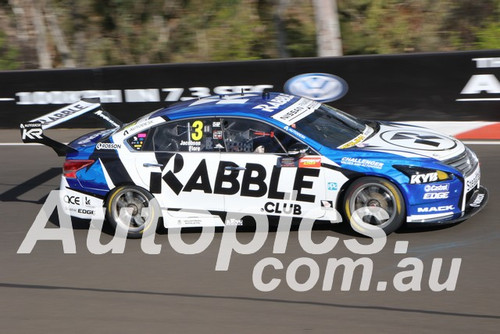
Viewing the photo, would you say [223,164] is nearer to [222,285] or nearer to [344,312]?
[222,285]

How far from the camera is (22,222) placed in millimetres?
8867

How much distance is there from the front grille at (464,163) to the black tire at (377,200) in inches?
24.9

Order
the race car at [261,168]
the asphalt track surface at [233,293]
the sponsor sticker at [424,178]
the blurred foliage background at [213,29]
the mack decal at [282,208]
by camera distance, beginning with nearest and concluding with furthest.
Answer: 1. the asphalt track surface at [233,293]
2. the sponsor sticker at [424,178]
3. the race car at [261,168]
4. the mack decal at [282,208]
5. the blurred foliage background at [213,29]

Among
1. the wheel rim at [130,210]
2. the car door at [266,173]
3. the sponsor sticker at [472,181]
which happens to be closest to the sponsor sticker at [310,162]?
the car door at [266,173]

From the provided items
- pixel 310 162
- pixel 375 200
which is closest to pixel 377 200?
pixel 375 200

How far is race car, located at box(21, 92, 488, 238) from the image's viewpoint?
23.4 ft

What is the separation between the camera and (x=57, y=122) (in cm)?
844

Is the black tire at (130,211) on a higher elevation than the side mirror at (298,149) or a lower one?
lower

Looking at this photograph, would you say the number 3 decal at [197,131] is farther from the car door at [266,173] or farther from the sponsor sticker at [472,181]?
the sponsor sticker at [472,181]

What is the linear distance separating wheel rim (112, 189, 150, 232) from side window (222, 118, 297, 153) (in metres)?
1.15

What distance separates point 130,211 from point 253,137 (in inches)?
62.6

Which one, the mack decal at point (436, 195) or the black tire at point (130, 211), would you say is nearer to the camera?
the mack decal at point (436, 195)

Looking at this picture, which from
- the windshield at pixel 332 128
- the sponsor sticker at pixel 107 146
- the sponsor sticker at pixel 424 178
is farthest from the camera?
the sponsor sticker at pixel 107 146

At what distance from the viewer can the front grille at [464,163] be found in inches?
285
